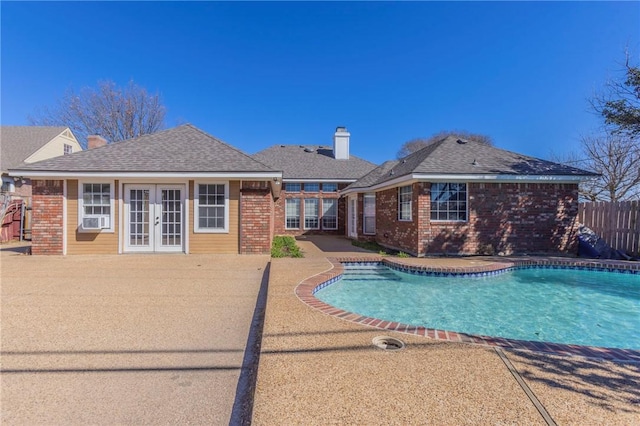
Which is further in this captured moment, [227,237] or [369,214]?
[369,214]

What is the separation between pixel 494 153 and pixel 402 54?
20.6 feet

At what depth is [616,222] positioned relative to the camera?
10.8m

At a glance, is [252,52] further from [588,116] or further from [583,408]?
[583,408]

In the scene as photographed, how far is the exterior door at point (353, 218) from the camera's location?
53.8ft

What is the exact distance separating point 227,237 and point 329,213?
10.2m

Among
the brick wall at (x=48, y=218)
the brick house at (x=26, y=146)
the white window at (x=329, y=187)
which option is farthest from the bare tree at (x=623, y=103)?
the brick house at (x=26, y=146)

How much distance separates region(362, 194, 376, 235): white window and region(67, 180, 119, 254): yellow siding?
35.1 ft

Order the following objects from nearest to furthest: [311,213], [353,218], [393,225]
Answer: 1. [393,225]
2. [353,218]
3. [311,213]

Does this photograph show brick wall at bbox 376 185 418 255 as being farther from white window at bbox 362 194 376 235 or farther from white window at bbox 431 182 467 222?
white window at bbox 362 194 376 235

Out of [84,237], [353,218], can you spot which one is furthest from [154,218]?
[353,218]

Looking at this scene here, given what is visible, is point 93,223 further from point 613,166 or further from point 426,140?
point 426,140

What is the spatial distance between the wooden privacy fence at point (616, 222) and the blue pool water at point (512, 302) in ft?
11.1

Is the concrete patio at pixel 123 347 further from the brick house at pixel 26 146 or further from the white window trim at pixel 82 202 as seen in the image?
the brick house at pixel 26 146

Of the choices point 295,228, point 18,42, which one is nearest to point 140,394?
point 295,228
